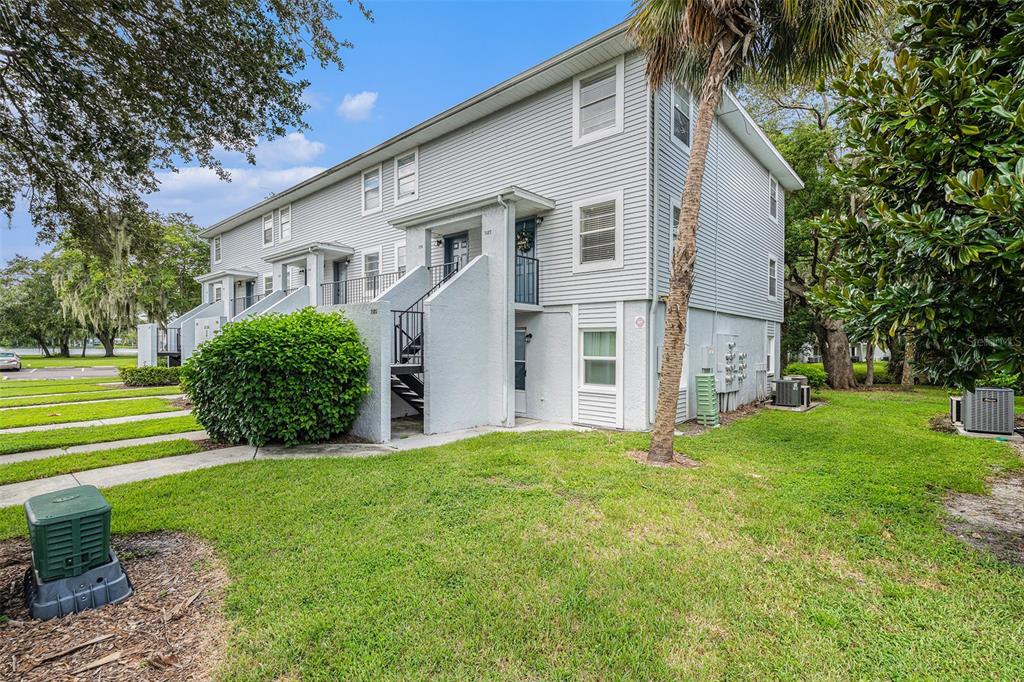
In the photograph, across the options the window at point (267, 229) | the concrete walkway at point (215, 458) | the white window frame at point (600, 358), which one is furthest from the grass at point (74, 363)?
the white window frame at point (600, 358)

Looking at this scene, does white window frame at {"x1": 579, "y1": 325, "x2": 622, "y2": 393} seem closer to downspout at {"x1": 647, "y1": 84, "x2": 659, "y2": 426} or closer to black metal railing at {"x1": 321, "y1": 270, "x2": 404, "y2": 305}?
downspout at {"x1": 647, "y1": 84, "x2": 659, "y2": 426}

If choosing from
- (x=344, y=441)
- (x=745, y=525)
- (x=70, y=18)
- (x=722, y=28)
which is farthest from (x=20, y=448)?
(x=722, y=28)

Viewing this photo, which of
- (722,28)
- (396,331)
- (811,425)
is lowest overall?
(811,425)

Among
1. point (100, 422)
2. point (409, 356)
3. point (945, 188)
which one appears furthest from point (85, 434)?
point (945, 188)

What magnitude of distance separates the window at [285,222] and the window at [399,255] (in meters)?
6.74

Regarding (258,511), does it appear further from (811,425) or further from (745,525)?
(811,425)

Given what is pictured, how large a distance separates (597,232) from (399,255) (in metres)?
6.28

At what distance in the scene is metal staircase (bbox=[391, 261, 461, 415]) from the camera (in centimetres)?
945

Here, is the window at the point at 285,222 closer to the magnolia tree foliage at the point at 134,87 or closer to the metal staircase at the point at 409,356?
the metal staircase at the point at 409,356

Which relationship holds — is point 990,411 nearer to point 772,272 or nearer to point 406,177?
point 772,272

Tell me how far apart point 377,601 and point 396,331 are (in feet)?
24.9

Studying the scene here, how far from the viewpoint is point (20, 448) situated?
7.61m

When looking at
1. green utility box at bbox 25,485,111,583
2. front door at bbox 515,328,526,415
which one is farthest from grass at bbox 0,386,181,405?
green utility box at bbox 25,485,111,583

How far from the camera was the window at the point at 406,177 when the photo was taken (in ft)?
44.1
